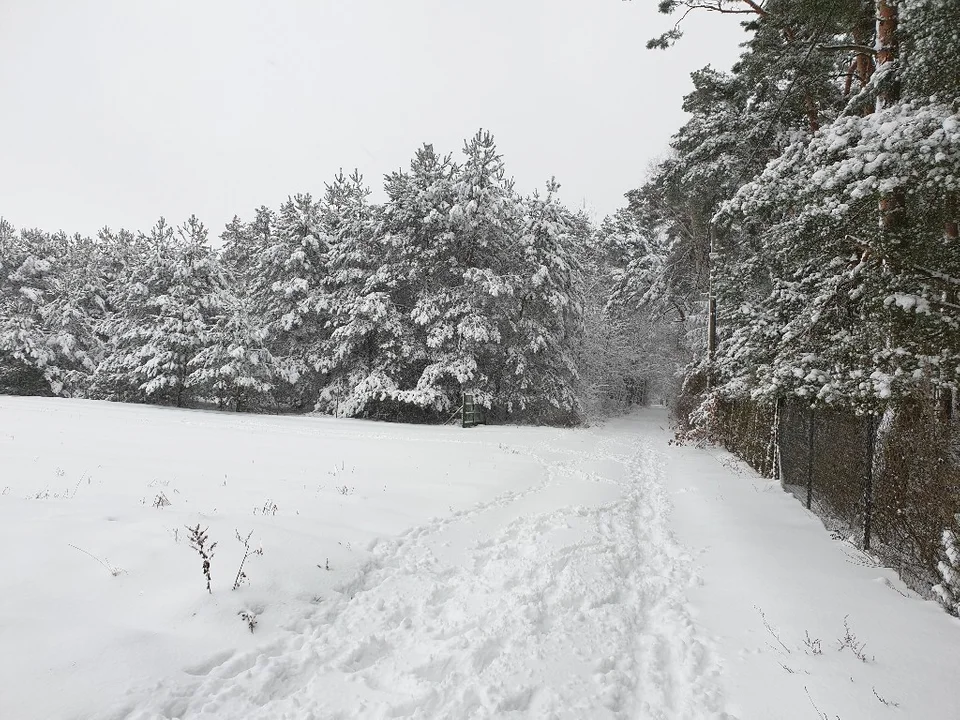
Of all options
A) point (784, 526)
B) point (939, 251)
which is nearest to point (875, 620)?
point (784, 526)

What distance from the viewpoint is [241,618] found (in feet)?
11.7

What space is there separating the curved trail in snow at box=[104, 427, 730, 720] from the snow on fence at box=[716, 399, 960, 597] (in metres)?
2.12

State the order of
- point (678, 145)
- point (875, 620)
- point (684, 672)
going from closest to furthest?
point (684, 672) < point (875, 620) < point (678, 145)

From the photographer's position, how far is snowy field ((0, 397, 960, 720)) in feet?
9.46

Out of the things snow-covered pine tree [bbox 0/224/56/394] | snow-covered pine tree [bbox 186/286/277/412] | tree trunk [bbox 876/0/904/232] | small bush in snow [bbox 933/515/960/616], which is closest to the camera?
small bush in snow [bbox 933/515/960/616]

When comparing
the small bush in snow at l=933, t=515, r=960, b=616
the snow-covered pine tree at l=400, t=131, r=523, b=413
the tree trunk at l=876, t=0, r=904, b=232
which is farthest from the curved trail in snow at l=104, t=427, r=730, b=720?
the snow-covered pine tree at l=400, t=131, r=523, b=413

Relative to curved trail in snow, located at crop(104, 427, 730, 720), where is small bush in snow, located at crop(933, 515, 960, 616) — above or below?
above

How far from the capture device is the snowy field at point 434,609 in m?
2.88

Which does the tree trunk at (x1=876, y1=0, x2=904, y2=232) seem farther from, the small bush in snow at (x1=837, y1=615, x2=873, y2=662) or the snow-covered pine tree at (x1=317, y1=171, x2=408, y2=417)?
the snow-covered pine tree at (x1=317, y1=171, x2=408, y2=417)

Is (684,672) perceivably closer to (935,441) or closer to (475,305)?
(935,441)

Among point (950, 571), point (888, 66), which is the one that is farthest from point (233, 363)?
point (950, 571)

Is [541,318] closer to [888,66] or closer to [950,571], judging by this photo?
[888,66]

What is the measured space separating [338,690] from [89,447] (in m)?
10.5

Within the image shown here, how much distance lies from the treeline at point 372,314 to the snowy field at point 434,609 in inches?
540
